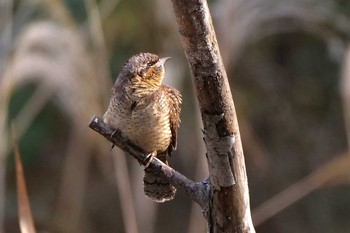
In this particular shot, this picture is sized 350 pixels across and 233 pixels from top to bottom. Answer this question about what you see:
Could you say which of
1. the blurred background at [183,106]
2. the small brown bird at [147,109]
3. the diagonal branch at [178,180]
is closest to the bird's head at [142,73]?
the small brown bird at [147,109]

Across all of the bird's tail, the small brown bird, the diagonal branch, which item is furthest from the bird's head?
the diagonal branch

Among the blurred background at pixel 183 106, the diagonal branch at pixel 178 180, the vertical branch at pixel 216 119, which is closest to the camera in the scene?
the vertical branch at pixel 216 119

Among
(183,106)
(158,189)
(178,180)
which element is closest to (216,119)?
(178,180)

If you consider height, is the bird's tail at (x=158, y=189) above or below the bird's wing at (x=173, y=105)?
below

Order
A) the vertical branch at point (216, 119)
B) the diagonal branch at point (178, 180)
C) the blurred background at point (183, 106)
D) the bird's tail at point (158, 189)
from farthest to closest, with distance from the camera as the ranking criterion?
the blurred background at point (183, 106) → the bird's tail at point (158, 189) → the diagonal branch at point (178, 180) → the vertical branch at point (216, 119)

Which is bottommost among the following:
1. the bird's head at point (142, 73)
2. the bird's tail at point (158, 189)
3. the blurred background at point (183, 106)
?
the bird's tail at point (158, 189)

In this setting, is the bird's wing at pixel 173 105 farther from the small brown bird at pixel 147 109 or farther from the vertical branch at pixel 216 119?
the vertical branch at pixel 216 119

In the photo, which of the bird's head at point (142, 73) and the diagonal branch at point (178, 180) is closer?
the diagonal branch at point (178, 180)

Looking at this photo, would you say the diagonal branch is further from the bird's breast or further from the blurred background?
the blurred background

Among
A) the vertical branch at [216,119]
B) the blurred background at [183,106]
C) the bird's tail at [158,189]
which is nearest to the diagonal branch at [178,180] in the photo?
the vertical branch at [216,119]
